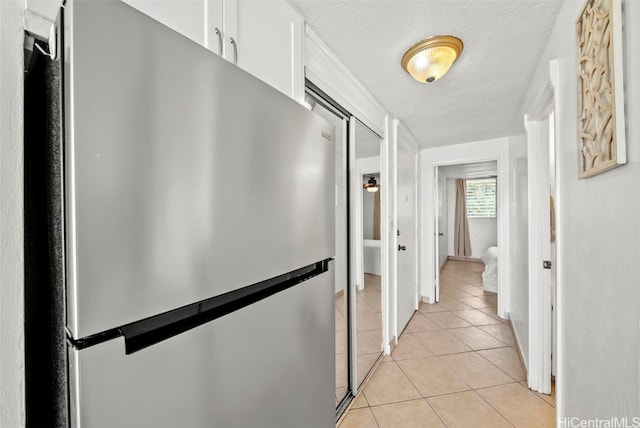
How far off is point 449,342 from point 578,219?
208 centimetres

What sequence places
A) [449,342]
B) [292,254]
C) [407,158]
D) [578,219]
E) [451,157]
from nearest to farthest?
1. [292,254]
2. [578,219]
3. [449,342]
4. [407,158]
5. [451,157]

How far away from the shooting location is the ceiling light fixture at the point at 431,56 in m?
1.43

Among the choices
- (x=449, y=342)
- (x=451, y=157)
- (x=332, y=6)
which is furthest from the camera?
(x=451, y=157)

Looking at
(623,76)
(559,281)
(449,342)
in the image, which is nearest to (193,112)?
(623,76)

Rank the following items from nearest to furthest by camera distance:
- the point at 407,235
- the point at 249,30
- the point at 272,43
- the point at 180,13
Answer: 1. the point at 180,13
2. the point at 249,30
3. the point at 272,43
4. the point at 407,235

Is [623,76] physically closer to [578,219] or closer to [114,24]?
[578,219]

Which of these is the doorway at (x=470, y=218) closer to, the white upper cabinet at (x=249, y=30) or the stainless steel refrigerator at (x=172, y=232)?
the white upper cabinet at (x=249, y=30)

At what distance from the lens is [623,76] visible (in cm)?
70

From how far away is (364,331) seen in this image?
222 cm

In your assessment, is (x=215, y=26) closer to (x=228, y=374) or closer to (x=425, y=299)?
(x=228, y=374)

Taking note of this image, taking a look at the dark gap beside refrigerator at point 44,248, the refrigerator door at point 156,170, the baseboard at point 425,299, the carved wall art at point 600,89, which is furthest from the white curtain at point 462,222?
the dark gap beside refrigerator at point 44,248

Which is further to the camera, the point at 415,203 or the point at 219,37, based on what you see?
the point at 415,203


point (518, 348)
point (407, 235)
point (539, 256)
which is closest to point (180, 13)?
point (539, 256)

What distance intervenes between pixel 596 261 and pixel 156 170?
1.21 m
